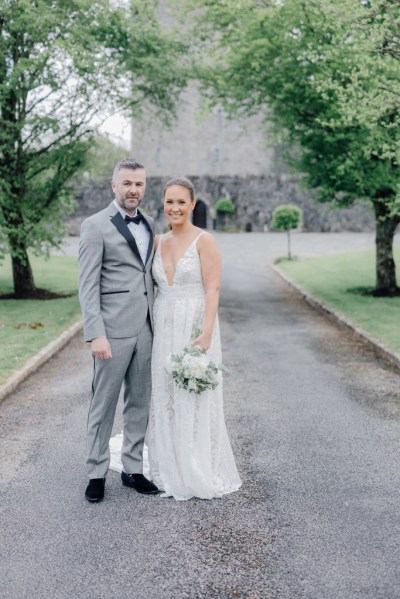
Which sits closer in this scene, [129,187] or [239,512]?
[239,512]

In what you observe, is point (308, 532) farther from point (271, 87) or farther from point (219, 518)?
point (271, 87)

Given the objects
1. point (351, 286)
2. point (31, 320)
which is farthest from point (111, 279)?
point (351, 286)

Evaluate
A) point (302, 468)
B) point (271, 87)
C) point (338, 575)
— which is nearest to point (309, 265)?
point (271, 87)

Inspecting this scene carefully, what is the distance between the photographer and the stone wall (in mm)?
49406

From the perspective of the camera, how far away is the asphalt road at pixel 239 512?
3592mm

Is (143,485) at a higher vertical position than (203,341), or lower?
lower

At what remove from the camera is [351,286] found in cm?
2084

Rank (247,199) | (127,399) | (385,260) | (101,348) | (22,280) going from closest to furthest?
(101,348) < (127,399) < (22,280) < (385,260) < (247,199)

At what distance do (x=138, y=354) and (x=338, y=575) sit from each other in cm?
199

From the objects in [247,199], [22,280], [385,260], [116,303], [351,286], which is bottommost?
[351,286]

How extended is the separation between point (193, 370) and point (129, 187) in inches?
51.2

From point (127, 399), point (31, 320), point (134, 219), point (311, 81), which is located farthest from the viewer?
point (311, 81)

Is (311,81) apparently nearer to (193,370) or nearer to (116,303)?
(116,303)

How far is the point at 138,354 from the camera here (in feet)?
16.0
